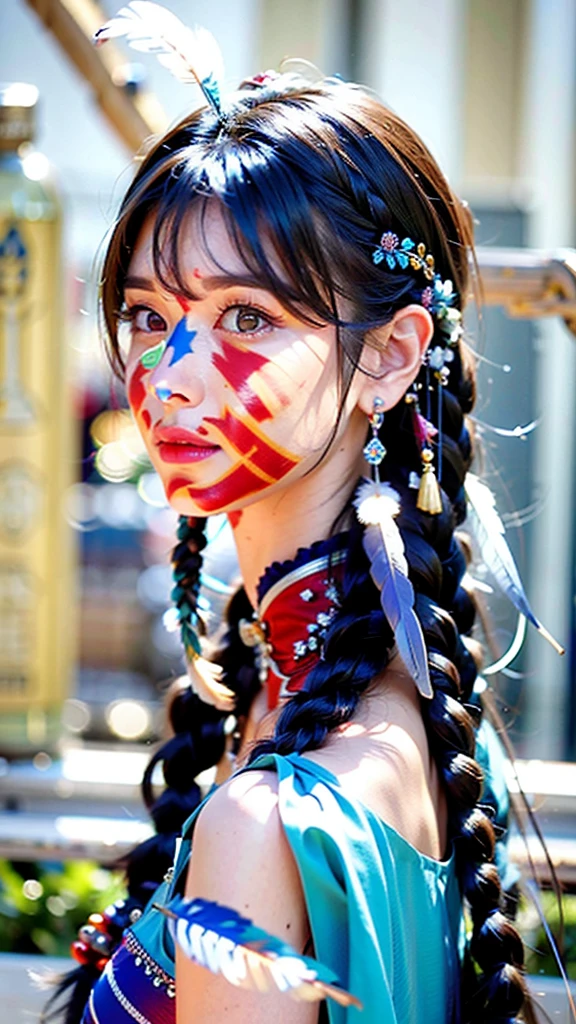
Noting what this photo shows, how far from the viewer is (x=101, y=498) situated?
24.1 feet

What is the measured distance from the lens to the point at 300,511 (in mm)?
1407

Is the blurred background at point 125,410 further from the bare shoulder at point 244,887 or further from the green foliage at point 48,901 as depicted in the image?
the bare shoulder at point 244,887

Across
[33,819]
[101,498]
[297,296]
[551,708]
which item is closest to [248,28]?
[101,498]

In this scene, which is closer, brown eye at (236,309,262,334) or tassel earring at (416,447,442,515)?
brown eye at (236,309,262,334)

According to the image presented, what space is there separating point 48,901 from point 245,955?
141cm

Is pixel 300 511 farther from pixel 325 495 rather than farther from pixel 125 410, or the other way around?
pixel 125 410

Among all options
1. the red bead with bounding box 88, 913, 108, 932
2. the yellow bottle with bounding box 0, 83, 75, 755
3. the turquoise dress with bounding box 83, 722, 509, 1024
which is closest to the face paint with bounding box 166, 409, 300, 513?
the turquoise dress with bounding box 83, 722, 509, 1024

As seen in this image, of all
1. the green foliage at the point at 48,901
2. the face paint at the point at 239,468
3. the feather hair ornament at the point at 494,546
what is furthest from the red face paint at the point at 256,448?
the green foliage at the point at 48,901

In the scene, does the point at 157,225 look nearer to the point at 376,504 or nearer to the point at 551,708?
the point at 376,504

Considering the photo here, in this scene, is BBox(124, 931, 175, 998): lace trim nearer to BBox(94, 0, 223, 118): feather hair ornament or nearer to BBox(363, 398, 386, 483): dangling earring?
BBox(363, 398, 386, 483): dangling earring

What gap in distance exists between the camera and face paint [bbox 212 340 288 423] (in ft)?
4.12

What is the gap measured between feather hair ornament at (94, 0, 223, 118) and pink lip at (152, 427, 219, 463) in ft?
1.31

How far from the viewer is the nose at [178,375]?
1.26 m

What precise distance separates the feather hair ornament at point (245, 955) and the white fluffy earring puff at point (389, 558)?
336mm
